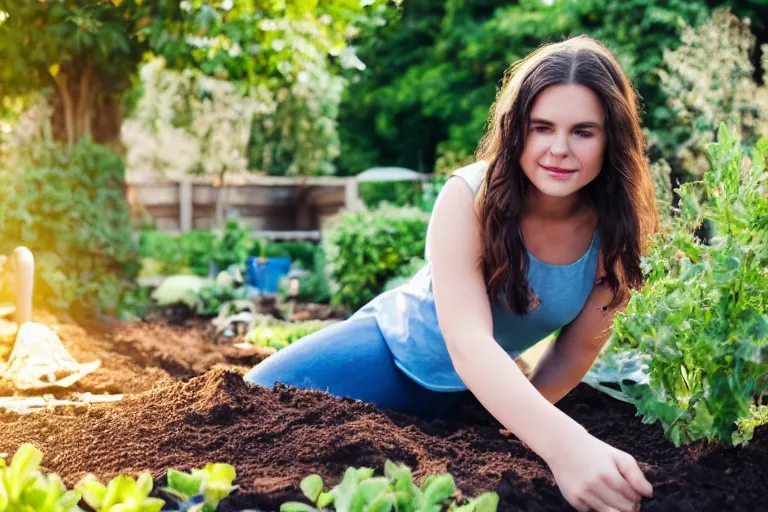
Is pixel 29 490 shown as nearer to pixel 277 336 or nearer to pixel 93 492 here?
pixel 93 492

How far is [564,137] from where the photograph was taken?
72.3 inches

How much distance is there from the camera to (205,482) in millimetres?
1301

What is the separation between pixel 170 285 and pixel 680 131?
775 cm

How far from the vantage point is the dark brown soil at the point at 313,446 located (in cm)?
143

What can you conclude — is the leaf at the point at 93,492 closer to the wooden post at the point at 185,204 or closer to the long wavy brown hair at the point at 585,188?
the long wavy brown hair at the point at 585,188

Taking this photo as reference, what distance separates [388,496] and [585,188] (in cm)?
115

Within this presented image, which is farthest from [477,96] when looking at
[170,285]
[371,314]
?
[371,314]

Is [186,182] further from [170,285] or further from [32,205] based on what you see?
[32,205]

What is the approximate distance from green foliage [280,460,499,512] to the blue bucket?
7.44m

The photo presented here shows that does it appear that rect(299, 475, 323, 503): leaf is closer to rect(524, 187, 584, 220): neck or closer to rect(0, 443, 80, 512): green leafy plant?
rect(0, 443, 80, 512): green leafy plant

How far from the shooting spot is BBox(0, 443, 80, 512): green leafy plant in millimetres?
1169

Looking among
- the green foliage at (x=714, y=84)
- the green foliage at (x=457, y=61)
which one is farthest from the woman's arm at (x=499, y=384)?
the green foliage at (x=457, y=61)

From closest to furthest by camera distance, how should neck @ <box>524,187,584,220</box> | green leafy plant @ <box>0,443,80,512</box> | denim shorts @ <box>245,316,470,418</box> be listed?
green leafy plant @ <box>0,443,80,512</box>, neck @ <box>524,187,584,220</box>, denim shorts @ <box>245,316,470,418</box>

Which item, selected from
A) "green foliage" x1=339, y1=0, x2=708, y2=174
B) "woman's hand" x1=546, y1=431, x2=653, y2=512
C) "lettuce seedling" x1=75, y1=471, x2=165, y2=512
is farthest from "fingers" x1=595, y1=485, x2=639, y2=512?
"green foliage" x1=339, y1=0, x2=708, y2=174
